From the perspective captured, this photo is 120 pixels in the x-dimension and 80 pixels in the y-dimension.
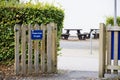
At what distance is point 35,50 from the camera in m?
9.84

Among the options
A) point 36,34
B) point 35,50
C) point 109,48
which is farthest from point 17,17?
point 109,48

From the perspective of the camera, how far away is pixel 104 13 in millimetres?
28109

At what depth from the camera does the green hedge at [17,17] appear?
10523mm

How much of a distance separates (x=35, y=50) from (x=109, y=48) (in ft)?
6.40

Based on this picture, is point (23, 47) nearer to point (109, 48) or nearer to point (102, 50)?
point (102, 50)

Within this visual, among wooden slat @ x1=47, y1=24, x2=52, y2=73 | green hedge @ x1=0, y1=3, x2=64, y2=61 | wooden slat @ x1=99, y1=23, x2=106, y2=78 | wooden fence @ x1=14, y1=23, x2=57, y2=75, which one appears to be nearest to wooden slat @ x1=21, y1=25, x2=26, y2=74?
wooden fence @ x1=14, y1=23, x2=57, y2=75

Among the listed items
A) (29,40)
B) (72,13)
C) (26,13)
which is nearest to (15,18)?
(26,13)

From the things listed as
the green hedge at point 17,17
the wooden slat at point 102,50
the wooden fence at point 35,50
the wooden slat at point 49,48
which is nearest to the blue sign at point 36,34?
the wooden fence at point 35,50

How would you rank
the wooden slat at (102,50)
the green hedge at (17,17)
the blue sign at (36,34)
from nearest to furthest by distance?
the wooden slat at (102,50)
the blue sign at (36,34)
the green hedge at (17,17)

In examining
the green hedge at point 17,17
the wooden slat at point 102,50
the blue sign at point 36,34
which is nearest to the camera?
the wooden slat at point 102,50

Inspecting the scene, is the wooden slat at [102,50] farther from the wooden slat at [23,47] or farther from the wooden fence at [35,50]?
the wooden slat at [23,47]

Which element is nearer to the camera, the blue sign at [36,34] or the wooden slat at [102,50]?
the wooden slat at [102,50]

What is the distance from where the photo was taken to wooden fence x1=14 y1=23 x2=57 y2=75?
9781 millimetres

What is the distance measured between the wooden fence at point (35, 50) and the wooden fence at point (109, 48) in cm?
128
